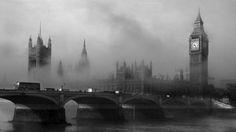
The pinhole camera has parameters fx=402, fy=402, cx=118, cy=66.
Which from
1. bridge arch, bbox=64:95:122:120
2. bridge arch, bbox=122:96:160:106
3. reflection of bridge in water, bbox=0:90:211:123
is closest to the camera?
reflection of bridge in water, bbox=0:90:211:123

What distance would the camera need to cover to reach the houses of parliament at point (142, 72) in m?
163

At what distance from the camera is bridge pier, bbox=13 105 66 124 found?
76000 millimetres

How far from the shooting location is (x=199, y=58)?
629ft

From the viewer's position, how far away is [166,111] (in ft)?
375

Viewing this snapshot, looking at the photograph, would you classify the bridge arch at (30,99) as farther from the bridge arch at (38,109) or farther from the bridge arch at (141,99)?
the bridge arch at (141,99)

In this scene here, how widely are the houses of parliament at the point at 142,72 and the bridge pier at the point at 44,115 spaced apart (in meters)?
80.8

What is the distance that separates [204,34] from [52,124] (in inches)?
5499

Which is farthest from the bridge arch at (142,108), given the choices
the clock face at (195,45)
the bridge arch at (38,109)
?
the clock face at (195,45)

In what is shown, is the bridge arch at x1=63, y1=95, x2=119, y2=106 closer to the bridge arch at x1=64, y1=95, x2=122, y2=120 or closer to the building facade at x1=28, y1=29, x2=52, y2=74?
the bridge arch at x1=64, y1=95, x2=122, y2=120

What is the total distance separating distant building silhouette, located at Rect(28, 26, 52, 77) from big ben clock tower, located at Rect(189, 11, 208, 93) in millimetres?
66825

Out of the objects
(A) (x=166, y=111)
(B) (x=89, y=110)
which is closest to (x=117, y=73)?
(A) (x=166, y=111)

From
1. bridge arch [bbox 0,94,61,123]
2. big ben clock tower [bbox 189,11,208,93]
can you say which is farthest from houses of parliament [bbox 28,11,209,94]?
bridge arch [bbox 0,94,61,123]

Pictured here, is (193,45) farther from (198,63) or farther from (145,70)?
(145,70)

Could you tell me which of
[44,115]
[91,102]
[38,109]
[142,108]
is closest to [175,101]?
[142,108]
